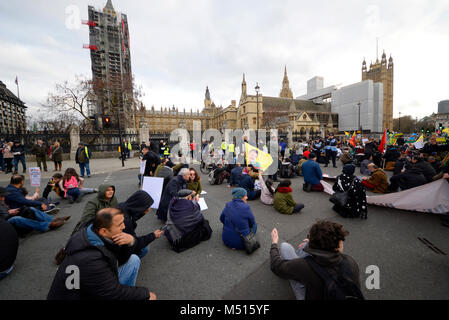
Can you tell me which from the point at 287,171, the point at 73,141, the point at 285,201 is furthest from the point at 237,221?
the point at 73,141

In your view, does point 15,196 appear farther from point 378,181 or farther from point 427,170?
point 427,170

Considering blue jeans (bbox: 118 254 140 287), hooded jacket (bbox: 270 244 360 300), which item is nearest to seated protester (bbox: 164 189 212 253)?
blue jeans (bbox: 118 254 140 287)

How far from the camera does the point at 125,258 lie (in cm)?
228

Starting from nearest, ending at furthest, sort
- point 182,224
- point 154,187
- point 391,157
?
point 182,224, point 154,187, point 391,157

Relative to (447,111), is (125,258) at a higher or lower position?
lower

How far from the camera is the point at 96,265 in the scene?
162 centimetres

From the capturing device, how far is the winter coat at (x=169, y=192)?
430cm

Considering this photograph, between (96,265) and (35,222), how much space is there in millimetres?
3657

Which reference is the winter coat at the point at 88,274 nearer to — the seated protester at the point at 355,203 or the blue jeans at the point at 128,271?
the blue jeans at the point at 128,271

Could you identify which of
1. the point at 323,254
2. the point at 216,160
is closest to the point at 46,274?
the point at 323,254

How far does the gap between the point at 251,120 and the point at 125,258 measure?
196ft

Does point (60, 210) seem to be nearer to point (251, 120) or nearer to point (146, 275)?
point (146, 275)

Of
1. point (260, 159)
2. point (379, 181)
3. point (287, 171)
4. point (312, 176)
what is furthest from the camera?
point (287, 171)

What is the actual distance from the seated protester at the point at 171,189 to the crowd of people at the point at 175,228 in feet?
0.08
